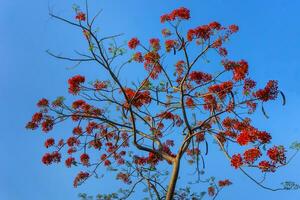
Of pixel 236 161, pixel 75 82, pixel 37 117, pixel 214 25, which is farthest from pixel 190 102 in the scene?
Answer: pixel 37 117

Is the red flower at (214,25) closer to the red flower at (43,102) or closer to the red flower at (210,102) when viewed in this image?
the red flower at (210,102)

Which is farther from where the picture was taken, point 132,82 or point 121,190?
point 121,190

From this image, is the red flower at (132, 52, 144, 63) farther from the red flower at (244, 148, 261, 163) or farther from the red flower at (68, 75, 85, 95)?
the red flower at (244, 148, 261, 163)

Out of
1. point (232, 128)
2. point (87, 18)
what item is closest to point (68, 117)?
point (87, 18)

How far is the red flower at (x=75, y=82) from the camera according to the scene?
12094 millimetres

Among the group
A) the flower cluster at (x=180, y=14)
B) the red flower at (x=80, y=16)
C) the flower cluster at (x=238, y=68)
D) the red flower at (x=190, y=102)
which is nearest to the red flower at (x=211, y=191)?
the red flower at (x=190, y=102)

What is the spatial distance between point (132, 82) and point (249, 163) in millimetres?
2898

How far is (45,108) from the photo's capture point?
→ 1223 centimetres

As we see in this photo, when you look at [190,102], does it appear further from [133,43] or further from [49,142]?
[49,142]

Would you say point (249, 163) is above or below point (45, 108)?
below

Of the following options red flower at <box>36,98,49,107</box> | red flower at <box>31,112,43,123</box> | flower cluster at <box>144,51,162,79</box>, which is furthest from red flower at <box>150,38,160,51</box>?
red flower at <box>31,112,43,123</box>

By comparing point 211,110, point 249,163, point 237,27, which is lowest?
point 249,163

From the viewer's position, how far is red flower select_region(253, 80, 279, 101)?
1129 cm

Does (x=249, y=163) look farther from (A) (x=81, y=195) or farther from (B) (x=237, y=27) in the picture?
(A) (x=81, y=195)
